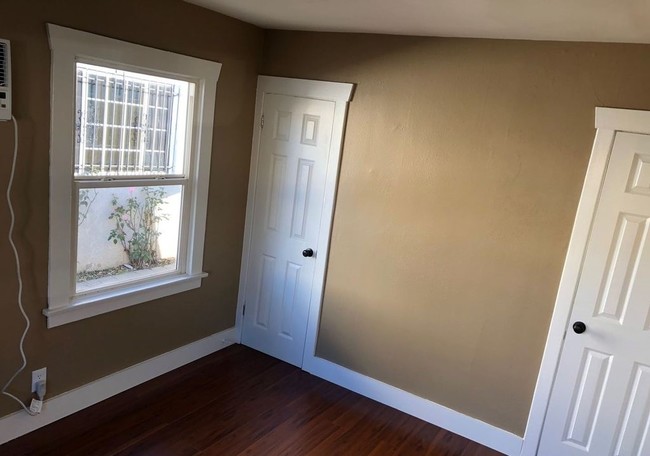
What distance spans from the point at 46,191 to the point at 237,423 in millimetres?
1639

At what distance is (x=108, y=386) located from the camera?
3.06m

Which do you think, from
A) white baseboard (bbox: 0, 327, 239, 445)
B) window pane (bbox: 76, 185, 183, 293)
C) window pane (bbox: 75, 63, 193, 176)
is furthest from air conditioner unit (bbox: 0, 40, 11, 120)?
white baseboard (bbox: 0, 327, 239, 445)

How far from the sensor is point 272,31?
3.55 m

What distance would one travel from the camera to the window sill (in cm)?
270

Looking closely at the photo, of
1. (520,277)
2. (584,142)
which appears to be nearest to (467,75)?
(584,142)

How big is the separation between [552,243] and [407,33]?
1.45 metres

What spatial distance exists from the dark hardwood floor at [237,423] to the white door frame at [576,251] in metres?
0.39

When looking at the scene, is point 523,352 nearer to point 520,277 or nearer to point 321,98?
point 520,277

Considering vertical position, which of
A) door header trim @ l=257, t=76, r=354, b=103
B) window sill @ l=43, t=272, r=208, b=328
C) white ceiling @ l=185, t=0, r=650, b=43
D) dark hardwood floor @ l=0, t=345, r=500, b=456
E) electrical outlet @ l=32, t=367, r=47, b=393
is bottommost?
dark hardwood floor @ l=0, t=345, r=500, b=456

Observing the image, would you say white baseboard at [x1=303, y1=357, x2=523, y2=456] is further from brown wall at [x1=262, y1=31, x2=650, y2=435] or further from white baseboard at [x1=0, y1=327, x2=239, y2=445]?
white baseboard at [x1=0, y1=327, x2=239, y2=445]

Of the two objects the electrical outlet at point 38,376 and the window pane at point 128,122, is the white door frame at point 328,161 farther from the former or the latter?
the electrical outlet at point 38,376

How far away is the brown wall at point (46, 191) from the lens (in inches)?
93.2

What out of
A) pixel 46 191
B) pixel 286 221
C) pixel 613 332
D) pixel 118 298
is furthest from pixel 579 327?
pixel 46 191

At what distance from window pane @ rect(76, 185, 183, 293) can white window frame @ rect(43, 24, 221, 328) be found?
0.07m
